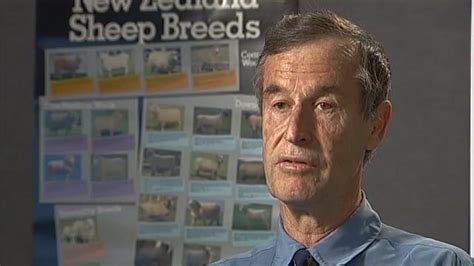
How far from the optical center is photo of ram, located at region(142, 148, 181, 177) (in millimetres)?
2496

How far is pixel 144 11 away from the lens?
2484 mm

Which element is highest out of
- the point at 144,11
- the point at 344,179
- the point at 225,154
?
the point at 144,11

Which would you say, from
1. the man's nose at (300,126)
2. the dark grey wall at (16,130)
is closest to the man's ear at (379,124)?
the man's nose at (300,126)

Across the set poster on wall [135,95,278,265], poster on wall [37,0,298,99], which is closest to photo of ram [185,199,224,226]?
poster on wall [135,95,278,265]

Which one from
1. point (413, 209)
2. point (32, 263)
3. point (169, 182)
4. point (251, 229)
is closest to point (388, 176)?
point (413, 209)

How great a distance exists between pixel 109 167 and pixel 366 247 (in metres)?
1.31

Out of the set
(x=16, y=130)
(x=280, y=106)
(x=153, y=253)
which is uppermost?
(x=280, y=106)

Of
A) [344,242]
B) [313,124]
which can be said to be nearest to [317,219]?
[344,242]

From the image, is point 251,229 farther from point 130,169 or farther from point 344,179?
point 344,179

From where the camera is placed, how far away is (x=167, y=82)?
250cm

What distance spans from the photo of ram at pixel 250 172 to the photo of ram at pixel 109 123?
13.4 inches

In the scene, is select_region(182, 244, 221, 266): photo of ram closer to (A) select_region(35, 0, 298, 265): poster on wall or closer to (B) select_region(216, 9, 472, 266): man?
(A) select_region(35, 0, 298, 265): poster on wall

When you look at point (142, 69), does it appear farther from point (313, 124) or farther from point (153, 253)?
point (313, 124)

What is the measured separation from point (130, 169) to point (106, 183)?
3.2 inches
